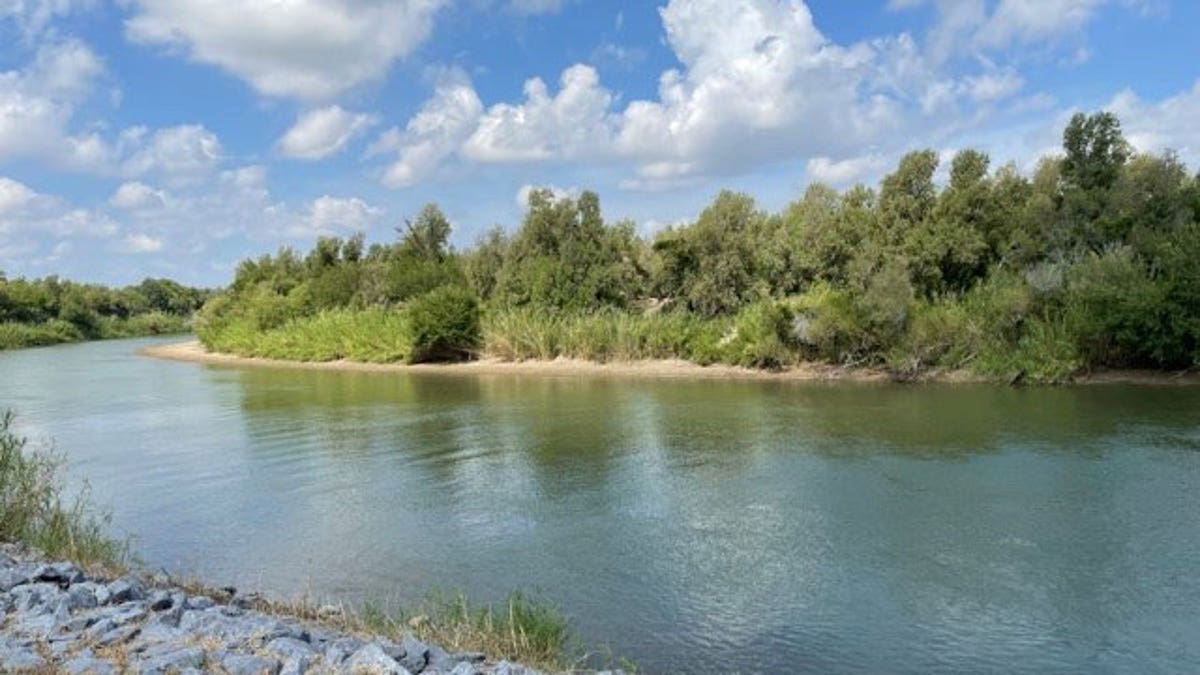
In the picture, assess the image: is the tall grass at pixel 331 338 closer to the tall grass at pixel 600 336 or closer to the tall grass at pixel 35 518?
the tall grass at pixel 600 336

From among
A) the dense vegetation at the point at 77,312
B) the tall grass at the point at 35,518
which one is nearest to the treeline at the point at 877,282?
the tall grass at the point at 35,518

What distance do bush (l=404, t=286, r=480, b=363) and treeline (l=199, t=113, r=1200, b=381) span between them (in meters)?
0.11

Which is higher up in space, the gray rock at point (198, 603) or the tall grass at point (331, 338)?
the tall grass at point (331, 338)

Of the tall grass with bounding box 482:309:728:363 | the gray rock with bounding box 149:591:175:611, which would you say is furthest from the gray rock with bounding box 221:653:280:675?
the tall grass with bounding box 482:309:728:363

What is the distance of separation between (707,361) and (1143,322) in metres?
15.4

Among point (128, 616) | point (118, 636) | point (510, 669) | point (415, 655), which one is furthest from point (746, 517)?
point (118, 636)

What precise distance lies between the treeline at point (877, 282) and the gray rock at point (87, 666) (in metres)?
28.1

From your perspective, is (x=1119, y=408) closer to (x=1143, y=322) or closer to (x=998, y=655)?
(x=1143, y=322)

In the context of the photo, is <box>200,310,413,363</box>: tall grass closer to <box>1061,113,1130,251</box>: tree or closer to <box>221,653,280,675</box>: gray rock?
<box>1061,113,1130,251</box>: tree

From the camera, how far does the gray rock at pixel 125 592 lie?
802cm

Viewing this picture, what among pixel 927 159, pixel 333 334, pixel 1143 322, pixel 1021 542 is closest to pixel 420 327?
pixel 333 334

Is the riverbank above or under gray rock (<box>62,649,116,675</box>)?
above

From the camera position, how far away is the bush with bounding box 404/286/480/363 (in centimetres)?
4491

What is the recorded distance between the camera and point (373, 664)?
6.31m
